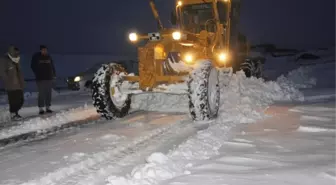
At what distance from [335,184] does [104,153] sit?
2.84m

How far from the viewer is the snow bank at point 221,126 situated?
3699mm

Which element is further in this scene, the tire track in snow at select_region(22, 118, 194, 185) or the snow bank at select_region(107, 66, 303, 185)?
the tire track in snow at select_region(22, 118, 194, 185)

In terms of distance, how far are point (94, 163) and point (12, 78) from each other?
4.85 metres

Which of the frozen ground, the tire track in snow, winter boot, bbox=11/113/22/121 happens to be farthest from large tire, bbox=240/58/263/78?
winter boot, bbox=11/113/22/121

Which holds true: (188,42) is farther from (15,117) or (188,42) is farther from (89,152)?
(15,117)

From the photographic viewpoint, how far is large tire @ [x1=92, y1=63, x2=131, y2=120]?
717 cm

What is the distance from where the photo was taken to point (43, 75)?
8820 mm

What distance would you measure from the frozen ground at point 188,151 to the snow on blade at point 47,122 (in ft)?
0.37

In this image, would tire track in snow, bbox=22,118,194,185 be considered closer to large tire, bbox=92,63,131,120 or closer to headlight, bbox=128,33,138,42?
large tire, bbox=92,63,131,120

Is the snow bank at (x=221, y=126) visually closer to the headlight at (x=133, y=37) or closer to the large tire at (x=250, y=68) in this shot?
the large tire at (x=250, y=68)

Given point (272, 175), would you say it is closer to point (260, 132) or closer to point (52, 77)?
point (260, 132)

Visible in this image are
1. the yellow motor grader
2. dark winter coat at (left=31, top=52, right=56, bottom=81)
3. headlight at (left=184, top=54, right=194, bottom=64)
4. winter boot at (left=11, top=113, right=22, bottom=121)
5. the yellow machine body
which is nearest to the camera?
the yellow motor grader

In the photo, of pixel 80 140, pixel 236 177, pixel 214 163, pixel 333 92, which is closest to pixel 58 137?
pixel 80 140

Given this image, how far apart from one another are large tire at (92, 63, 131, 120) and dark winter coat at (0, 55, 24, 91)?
89.0 inches
